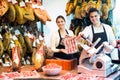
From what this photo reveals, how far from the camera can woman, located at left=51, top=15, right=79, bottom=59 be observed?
7.65 ft

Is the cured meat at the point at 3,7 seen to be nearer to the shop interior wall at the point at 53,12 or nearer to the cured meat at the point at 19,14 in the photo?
the cured meat at the point at 19,14

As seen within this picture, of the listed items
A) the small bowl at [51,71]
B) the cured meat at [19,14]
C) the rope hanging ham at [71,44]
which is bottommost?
the small bowl at [51,71]

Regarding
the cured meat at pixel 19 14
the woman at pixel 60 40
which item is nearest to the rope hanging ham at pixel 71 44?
the woman at pixel 60 40

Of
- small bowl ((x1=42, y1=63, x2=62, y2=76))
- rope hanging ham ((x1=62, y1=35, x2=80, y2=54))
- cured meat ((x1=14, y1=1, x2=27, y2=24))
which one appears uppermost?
cured meat ((x1=14, y1=1, x2=27, y2=24))

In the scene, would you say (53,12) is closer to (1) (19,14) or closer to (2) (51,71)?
(1) (19,14)

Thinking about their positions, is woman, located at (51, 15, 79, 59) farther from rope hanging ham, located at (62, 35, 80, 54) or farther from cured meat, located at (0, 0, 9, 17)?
cured meat, located at (0, 0, 9, 17)

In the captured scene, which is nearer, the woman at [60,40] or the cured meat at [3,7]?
the cured meat at [3,7]

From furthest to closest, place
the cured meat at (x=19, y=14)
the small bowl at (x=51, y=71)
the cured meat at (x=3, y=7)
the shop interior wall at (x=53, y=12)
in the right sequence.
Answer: the shop interior wall at (x=53, y=12)
the cured meat at (x=19, y=14)
the cured meat at (x=3, y=7)
the small bowl at (x=51, y=71)

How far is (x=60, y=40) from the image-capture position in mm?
2404

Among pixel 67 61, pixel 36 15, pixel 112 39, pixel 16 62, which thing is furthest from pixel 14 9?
pixel 112 39

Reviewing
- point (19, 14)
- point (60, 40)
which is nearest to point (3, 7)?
point (19, 14)

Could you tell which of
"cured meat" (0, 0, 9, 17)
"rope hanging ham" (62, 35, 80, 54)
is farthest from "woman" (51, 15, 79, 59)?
"cured meat" (0, 0, 9, 17)

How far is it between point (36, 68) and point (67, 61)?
0.91ft

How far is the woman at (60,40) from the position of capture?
2.33 m
